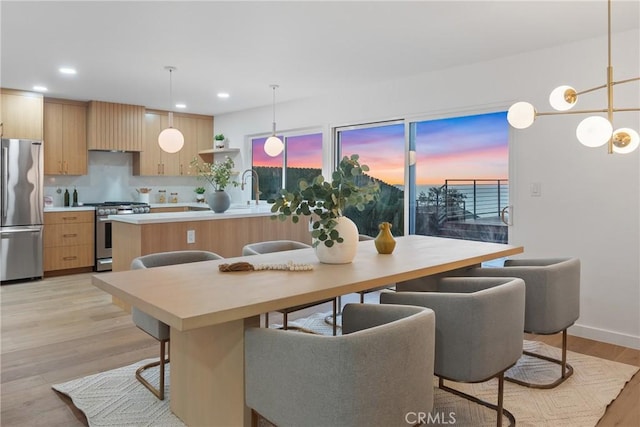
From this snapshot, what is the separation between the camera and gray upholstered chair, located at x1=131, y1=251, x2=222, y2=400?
2.36 meters

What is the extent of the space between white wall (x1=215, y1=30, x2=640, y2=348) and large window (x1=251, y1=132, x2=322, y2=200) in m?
2.11

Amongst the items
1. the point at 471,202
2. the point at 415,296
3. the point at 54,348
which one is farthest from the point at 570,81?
the point at 54,348

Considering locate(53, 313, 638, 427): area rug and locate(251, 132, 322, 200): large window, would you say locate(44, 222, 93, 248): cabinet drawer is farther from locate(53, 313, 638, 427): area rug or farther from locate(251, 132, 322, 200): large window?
locate(53, 313, 638, 427): area rug

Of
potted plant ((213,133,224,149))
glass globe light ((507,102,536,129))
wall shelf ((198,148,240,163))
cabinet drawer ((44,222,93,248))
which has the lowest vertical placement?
cabinet drawer ((44,222,93,248))

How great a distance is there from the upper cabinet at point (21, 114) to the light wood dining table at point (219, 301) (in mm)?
4557

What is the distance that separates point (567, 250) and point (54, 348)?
4.04m

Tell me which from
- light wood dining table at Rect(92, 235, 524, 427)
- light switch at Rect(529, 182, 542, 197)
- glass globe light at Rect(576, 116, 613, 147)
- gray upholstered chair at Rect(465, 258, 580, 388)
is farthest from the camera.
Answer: light switch at Rect(529, 182, 542, 197)

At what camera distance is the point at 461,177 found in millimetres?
4527

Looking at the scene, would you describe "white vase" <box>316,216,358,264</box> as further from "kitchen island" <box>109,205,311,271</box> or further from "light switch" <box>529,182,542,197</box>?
"light switch" <box>529,182,542,197</box>

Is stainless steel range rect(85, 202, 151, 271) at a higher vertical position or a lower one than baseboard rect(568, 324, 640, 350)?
higher

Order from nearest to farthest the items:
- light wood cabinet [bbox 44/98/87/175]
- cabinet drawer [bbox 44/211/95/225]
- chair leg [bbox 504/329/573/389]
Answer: chair leg [bbox 504/329/573/389] → cabinet drawer [bbox 44/211/95/225] → light wood cabinet [bbox 44/98/87/175]

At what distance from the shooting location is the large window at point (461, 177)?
4195mm

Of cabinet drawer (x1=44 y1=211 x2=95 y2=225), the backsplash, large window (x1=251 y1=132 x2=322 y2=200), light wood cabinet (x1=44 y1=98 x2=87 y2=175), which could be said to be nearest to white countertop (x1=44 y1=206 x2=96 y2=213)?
cabinet drawer (x1=44 y1=211 x2=95 y2=225)

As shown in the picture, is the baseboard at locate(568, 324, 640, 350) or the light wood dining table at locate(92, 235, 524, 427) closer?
the light wood dining table at locate(92, 235, 524, 427)
